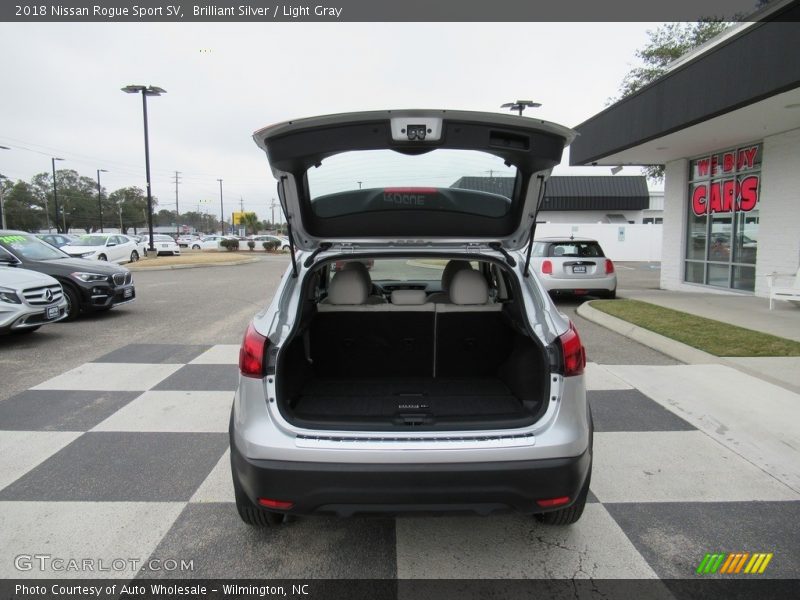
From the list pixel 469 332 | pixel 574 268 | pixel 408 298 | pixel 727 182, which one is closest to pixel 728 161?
pixel 727 182

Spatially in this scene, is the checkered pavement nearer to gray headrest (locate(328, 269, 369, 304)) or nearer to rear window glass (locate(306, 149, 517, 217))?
gray headrest (locate(328, 269, 369, 304))

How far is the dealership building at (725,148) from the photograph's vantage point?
26.2 feet

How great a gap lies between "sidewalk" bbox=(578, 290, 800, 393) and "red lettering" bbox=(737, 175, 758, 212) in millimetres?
2042

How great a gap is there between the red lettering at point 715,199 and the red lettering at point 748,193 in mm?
710

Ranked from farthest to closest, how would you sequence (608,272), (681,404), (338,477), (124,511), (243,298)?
(243,298)
(608,272)
(681,404)
(124,511)
(338,477)

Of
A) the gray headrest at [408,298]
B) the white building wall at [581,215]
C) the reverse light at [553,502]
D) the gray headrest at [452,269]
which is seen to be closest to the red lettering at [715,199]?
the gray headrest at [452,269]

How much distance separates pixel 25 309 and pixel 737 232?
13708 millimetres

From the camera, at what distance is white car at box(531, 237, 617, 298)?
1102 cm

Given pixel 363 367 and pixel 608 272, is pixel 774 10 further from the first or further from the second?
pixel 363 367

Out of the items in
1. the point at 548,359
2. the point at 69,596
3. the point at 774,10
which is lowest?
the point at 69,596

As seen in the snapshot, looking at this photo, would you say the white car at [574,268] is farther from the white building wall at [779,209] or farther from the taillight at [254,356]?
the taillight at [254,356]

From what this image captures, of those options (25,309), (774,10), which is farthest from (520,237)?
(774,10)

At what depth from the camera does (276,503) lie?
2.22 metres

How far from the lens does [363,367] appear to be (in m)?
3.75
